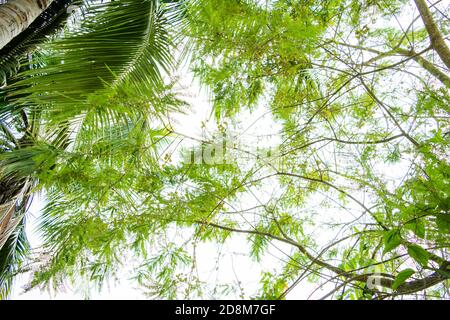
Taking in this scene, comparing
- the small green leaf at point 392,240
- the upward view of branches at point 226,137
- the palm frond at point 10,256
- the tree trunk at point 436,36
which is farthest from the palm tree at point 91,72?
the palm frond at point 10,256

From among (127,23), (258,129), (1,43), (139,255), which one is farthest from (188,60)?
(139,255)

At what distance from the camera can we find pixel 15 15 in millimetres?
1373

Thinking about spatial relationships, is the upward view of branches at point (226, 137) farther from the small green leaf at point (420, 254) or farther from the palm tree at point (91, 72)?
the small green leaf at point (420, 254)

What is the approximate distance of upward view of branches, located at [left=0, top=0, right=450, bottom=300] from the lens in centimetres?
111

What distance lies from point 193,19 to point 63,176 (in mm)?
881

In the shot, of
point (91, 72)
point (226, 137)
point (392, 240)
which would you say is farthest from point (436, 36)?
point (91, 72)

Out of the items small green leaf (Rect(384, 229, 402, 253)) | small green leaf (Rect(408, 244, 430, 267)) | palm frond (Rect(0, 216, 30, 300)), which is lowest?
small green leaf (Rect(408, 244, 430, 267))

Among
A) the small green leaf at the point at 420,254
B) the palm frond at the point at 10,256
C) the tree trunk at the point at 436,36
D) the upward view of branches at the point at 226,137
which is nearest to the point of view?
the small green leaf at the point at 420,254

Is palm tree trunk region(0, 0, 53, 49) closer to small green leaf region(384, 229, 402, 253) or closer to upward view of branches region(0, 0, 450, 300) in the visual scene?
upward view of branches region(0, 0, 450, 300)

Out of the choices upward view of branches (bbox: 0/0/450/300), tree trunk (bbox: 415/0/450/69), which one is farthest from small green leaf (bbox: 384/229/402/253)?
tree trunk (bbox: 415/0/450/69)

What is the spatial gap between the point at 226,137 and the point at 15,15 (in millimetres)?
1052

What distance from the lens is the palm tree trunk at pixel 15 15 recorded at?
131 centimetres

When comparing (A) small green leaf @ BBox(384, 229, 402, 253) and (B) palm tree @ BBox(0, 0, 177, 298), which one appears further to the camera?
(B) palm tree @ BBox(0, 0, 177, 298)
